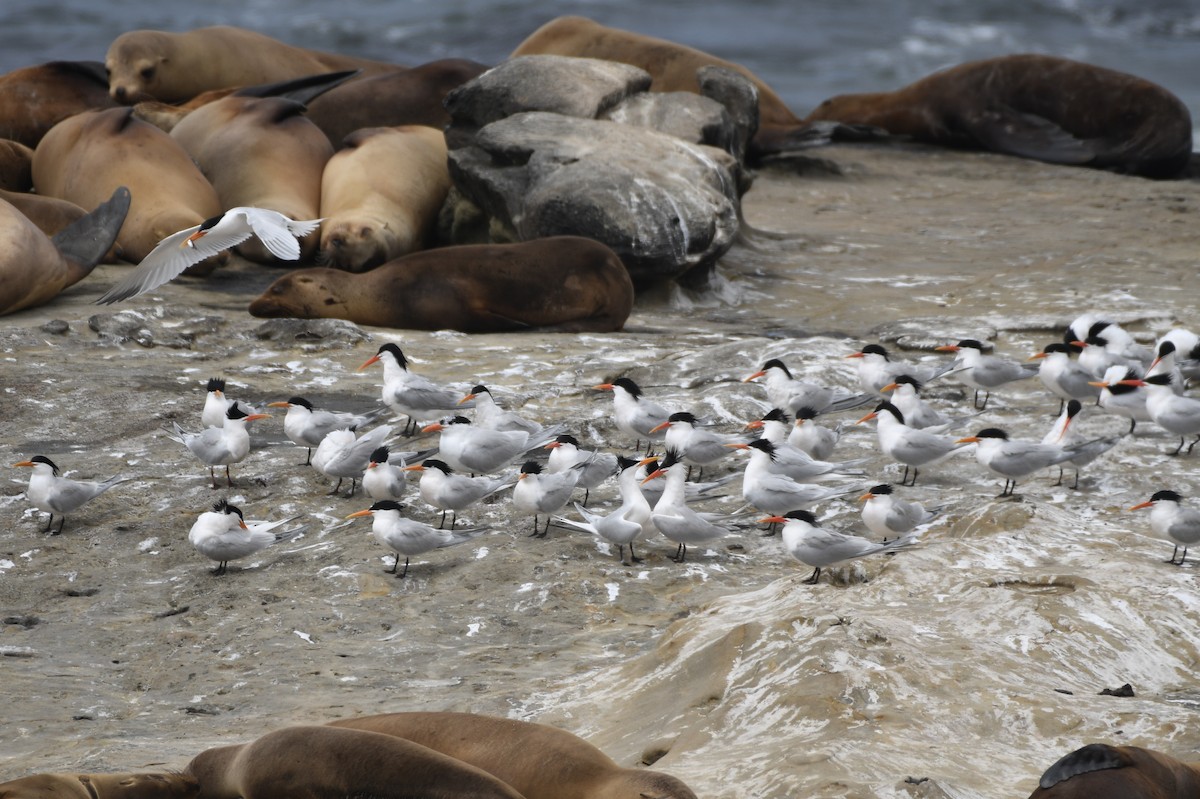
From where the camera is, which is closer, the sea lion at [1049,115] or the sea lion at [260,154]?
the sea lion at [260,154]

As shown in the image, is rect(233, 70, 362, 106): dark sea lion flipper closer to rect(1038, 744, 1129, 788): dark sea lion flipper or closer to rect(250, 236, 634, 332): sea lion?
rect(250, 236, 634, 332): sea lion

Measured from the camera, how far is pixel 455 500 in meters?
6.43

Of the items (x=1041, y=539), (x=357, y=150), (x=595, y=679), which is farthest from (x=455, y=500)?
(x=357, y=150)

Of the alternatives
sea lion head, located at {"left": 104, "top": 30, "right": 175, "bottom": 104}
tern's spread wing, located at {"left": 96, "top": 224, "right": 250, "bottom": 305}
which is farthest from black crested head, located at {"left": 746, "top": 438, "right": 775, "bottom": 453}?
sea lion head, located at {"left": 104, "top": 30, "right": 175, "bottom": 104}

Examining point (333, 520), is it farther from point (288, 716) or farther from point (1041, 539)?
point (1041, 539)

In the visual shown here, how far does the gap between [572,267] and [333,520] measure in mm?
3688

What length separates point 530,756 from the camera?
3.49 metres

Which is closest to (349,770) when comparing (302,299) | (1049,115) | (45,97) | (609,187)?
(302,299)

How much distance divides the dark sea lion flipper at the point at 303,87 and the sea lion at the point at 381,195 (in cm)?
111

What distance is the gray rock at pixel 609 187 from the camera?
10.4 m

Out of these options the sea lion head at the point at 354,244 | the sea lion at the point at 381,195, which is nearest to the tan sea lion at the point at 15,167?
the sea lion at the point at 381,195

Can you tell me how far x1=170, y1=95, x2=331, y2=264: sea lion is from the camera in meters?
11.6

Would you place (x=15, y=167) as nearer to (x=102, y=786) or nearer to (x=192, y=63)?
(x=192, y=63)

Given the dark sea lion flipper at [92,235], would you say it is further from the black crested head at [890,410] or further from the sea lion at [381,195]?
the black crested head at [890,410]
